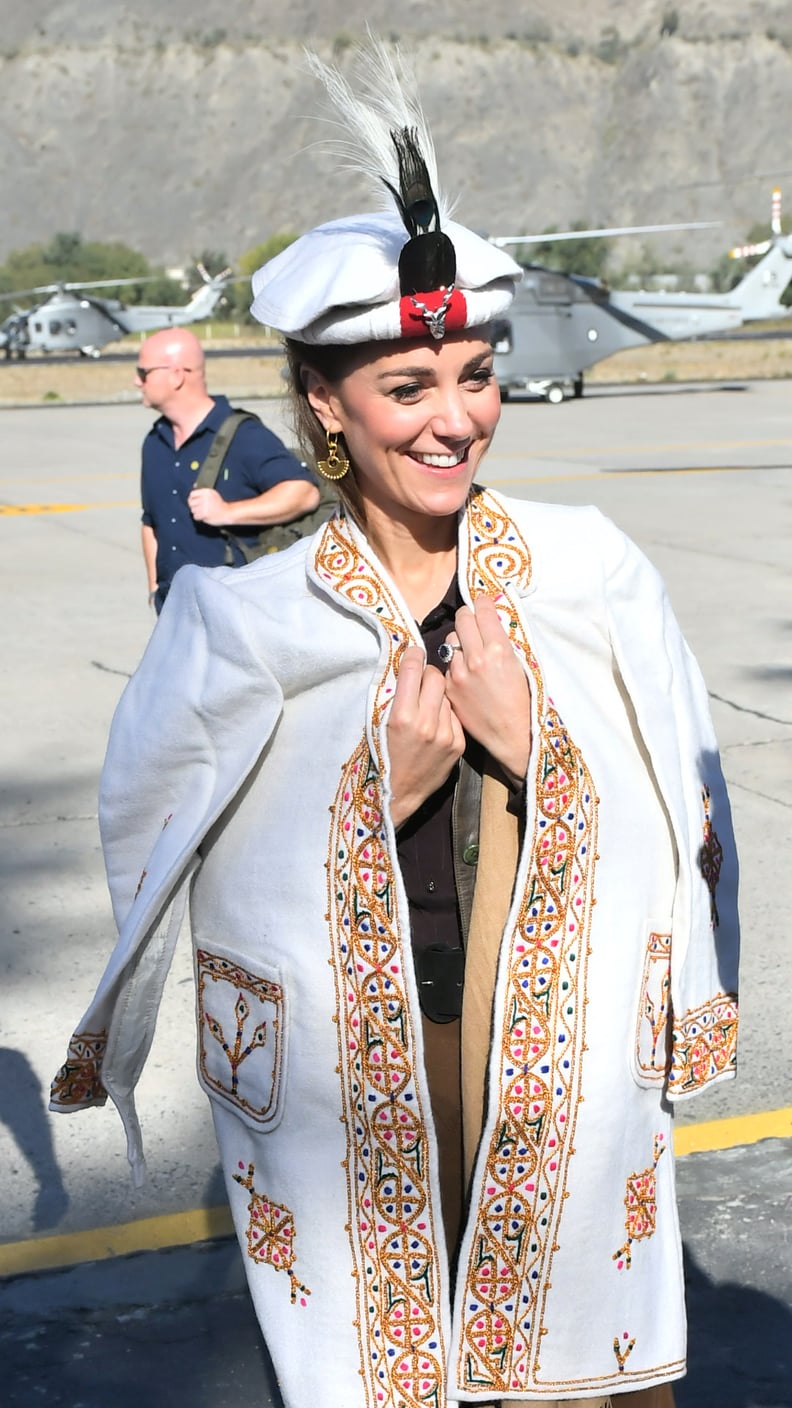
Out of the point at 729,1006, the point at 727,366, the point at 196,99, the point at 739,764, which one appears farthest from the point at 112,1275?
the point at 196,99

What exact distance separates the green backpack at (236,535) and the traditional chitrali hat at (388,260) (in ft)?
10.7

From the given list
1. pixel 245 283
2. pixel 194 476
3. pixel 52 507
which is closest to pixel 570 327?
pixel 52 507

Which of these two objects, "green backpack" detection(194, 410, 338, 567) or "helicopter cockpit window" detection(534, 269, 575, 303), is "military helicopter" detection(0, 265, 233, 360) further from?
"green backpack" detection(194, 410, 338, 567)

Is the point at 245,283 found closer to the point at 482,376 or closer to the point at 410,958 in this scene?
the point at 482,376

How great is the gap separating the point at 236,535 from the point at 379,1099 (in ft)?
11.8

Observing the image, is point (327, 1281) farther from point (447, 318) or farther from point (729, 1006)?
point (447, 318)

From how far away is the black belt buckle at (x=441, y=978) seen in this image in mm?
2170

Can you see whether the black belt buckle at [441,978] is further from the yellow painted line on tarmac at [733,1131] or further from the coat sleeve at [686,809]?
the yellow painted line on tarmac at [733,1131]

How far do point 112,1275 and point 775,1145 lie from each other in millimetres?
1531

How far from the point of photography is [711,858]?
2193 mm

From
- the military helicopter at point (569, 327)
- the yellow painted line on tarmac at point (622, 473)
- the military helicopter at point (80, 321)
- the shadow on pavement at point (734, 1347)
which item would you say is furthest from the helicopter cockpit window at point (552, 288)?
the shadow on pavement at point (734, 1347)

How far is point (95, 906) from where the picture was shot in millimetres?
5520

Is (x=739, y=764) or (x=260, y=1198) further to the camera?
(x=739, y=764)

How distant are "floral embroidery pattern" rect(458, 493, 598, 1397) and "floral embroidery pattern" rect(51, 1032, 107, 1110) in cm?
57
